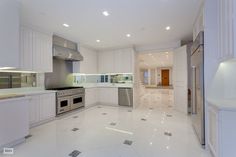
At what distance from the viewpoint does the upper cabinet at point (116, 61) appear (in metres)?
5.32

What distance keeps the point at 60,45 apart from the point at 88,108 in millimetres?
2635

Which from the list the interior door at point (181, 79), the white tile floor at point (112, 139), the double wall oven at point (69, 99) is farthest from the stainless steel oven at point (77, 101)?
the interior door at point (181, 79)

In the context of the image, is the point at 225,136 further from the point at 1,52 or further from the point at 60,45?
the point at 60,45

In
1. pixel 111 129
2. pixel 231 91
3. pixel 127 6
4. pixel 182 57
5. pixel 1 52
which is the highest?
pixel 127 6

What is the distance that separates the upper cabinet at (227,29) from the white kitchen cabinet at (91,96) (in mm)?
4422

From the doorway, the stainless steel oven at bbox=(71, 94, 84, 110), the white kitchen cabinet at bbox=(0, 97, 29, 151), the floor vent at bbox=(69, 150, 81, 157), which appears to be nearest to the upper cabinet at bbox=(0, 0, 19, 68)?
the white kitchen cabinet at bbox=(0, 97, 29, 151)

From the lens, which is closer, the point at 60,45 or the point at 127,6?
the point at 127,6

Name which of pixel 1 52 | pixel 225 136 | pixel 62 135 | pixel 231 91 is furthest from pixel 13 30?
pixel 231 91

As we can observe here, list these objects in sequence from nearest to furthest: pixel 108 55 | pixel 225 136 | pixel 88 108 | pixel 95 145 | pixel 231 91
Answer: pixel 225 136 → pixel 231 91 → pixel 95 145 → pixel 88 108 → pixel 108 55

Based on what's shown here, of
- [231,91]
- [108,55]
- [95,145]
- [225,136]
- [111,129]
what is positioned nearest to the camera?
[225,136]

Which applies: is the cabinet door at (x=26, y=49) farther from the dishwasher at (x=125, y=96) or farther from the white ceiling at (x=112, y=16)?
the dishwasher at (x=125, y=96)

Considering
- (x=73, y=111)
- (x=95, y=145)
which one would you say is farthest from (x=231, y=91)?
(x=73, y=111)

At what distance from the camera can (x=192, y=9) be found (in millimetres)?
2584

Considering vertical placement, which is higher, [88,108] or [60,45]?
[60,45]
